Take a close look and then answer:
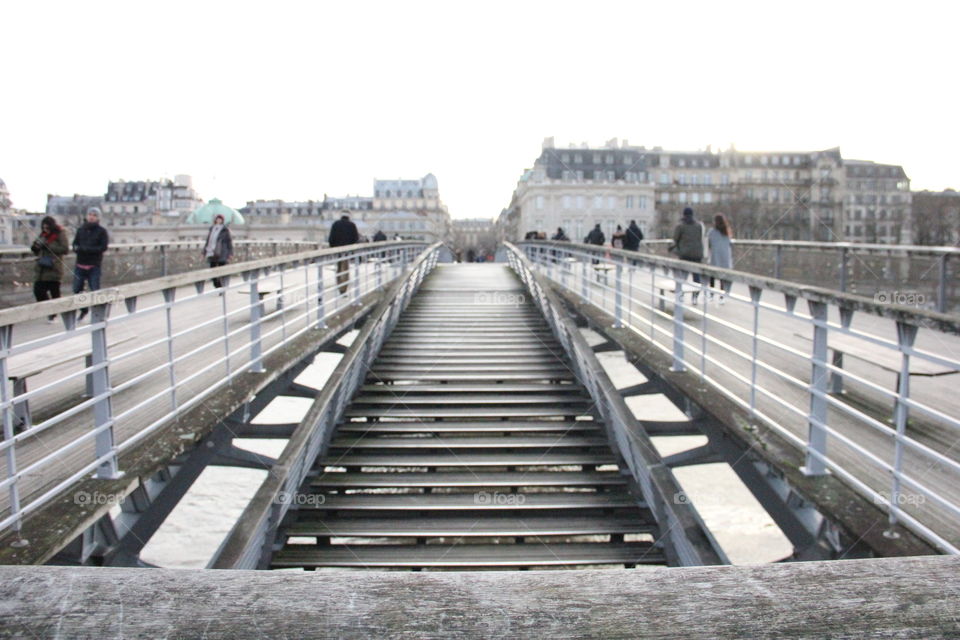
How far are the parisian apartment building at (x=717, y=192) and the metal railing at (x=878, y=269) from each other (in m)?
78.5

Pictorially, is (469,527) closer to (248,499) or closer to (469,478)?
(469,478)

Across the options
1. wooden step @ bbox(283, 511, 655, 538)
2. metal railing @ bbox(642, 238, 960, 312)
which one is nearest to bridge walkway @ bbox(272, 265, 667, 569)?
wooden step @ bbox(283, 511, 655, 538)

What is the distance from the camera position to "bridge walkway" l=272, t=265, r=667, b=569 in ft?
21.6

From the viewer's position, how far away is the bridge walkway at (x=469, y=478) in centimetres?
657

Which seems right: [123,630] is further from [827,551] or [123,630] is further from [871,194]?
[871,194]

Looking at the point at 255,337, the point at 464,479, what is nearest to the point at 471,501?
the point at 464,479

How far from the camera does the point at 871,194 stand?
10856cm

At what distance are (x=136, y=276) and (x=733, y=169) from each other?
101 meters

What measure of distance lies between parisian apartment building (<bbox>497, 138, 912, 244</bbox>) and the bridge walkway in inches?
3436

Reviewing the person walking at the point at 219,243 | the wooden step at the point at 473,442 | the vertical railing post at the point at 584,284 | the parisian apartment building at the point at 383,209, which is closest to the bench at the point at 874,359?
the wooden step at the point at 473,442

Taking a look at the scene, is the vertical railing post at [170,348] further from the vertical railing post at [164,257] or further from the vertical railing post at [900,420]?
the vertical railing post at [164,257]

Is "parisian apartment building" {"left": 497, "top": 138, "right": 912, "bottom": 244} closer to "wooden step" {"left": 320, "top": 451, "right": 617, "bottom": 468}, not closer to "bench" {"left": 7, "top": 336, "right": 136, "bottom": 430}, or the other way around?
"wooden step" {"left": 320, "top": 451, "right": 617, "bottom": 468}

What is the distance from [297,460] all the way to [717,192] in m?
108

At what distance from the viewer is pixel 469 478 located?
25.0 ft
